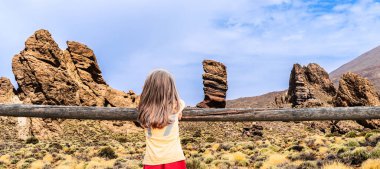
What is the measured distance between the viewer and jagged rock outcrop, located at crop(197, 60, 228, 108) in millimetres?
101125

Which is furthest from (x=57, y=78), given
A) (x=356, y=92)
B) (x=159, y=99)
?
(x=159, y=99)

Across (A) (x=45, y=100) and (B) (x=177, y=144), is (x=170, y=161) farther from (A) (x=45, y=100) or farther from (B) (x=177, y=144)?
(A) (x=45, y=100)

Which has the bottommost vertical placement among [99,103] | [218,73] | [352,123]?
[352,123]

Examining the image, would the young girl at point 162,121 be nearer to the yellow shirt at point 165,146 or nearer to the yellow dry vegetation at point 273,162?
the yellow shirt at point 165,146

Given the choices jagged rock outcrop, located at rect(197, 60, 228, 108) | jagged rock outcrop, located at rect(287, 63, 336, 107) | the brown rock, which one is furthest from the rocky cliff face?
jagged rock outcrop, located at rect(287, 63, 336, 107)

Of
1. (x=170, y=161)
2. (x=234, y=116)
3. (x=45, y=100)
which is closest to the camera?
(x=170, y=161)

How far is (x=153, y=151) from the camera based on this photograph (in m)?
4.29

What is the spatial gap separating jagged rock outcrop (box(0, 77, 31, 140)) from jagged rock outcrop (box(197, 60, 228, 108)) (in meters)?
43.3

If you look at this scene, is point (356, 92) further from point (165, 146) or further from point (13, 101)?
point (165, 146)

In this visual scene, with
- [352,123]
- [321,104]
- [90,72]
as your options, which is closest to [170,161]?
[352,123]

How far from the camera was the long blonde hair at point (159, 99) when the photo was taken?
4.21 m

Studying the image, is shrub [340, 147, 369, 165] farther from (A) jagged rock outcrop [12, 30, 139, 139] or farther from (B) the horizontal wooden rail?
(A) jagged rock outcrop [12, 30, 139, 139]

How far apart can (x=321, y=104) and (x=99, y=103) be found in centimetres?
6623

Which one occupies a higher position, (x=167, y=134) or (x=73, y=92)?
(x=73, y=92)
